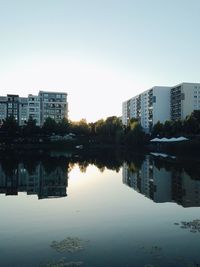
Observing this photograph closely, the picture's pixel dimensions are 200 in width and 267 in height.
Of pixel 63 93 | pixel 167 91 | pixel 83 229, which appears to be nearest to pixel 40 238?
pixel 83 229

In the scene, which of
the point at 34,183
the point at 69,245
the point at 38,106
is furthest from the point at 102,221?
the point at 38,106

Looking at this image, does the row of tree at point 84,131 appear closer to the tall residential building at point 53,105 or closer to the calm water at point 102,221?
the tall residential building at point 53,105

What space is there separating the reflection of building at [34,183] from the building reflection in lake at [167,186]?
655cm

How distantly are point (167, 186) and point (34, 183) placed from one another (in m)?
12.3

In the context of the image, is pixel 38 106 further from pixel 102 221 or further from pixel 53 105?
pixel 102 221

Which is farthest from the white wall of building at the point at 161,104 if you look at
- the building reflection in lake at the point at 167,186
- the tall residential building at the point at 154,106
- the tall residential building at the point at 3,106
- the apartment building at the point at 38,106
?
the building reflection in lake at the point at 167,186

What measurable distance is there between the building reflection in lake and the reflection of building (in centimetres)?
655

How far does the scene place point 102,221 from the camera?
17.4 metres

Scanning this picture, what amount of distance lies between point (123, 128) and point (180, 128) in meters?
44.7

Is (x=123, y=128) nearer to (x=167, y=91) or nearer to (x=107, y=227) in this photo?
(x=167, y=91)

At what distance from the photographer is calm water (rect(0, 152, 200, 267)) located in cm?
1201

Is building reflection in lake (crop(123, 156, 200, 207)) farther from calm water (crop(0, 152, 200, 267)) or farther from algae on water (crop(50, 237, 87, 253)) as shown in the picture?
algae on water (crop(50, 237, 87, 253))

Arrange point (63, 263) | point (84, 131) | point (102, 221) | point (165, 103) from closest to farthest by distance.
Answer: point (63, 263), point (102, 221), point (165, 103), point (84, 131)

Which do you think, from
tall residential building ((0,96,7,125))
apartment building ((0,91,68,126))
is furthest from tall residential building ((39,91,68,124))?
tall residential building ((0,96,7,125))
